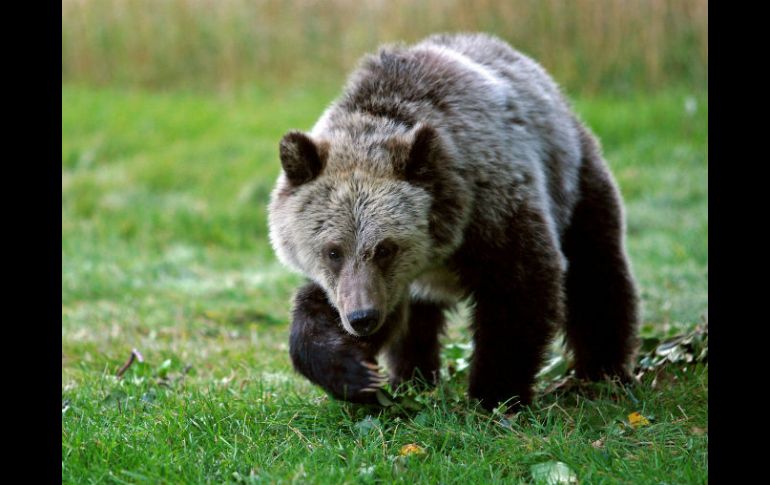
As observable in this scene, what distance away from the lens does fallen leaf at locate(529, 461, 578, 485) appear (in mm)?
3777

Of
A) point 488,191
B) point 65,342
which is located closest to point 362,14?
point 65,342

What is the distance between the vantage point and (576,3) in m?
13.8

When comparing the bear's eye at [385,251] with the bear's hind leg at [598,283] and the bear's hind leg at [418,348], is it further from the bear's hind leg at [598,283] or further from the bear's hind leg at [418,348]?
the bear's hind leg at [598,283]

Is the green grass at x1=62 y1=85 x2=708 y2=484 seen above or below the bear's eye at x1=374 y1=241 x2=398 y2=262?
below

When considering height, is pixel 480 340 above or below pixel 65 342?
above

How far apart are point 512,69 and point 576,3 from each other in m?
8.58

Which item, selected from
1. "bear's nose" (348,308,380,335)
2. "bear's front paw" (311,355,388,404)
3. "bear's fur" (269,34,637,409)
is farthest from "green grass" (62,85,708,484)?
"bear's nose" (348,308,380,335)

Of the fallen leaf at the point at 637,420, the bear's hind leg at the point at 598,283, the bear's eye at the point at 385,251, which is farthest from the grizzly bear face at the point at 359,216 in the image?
the bear's hind leg at the point at 598,283

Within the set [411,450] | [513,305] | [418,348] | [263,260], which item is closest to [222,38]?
[263,260]

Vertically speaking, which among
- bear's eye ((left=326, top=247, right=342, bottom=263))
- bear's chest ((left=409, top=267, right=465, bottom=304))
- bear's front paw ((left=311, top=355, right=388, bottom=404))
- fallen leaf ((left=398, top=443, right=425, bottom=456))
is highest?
bear's eye ((left=326, top=247, right=342, bottom=263))

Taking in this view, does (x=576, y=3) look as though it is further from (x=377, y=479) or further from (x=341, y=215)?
(x=377, y=479)

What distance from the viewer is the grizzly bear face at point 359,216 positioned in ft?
15.0

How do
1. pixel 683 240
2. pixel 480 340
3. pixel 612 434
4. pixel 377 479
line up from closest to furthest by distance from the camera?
pixel 377 479 → pixel 612 434 → pixel 480 340 → pixel 683 240

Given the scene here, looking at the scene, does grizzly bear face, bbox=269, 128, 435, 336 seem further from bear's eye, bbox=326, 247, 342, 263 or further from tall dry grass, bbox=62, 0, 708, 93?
tall dry grass, bbox=62, 0, 708, 93
